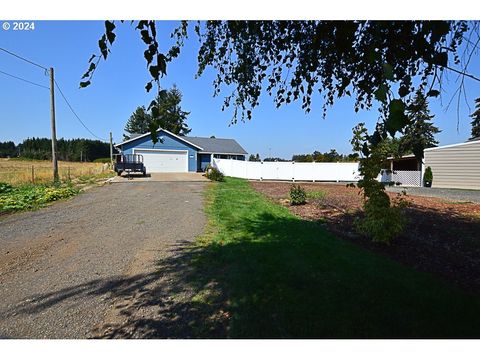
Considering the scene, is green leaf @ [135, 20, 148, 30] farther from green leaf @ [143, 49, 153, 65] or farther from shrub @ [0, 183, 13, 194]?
shrub @ [0, 183, 13, 194]

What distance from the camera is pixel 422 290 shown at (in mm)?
3059

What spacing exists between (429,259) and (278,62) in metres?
3.65

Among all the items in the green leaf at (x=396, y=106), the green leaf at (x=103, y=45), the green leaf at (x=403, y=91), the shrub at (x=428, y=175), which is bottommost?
the shrub at (x=428, y=175)

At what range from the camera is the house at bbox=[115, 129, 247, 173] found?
25891 millimetres

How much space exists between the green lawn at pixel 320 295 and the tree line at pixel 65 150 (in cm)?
6996

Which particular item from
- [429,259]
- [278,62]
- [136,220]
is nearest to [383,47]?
[278,62]

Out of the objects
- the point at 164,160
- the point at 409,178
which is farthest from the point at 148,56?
the point at 164,160

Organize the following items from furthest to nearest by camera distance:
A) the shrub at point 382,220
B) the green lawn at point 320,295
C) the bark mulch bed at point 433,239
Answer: the shrub at point 382,220, the bark mulch bed at point 433,239, the green lawn at point 320,295

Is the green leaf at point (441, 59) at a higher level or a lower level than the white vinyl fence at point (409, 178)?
higher

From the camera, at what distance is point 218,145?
32375mm

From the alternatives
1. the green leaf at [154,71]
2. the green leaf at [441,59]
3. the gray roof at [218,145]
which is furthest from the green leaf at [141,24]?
the gray roof at [218,145]

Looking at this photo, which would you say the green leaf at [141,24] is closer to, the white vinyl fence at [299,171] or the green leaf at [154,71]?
the green leaf at [154,71]

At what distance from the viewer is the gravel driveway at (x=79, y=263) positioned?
2588 millimetres

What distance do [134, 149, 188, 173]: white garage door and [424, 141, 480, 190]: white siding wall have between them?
20.7 m
